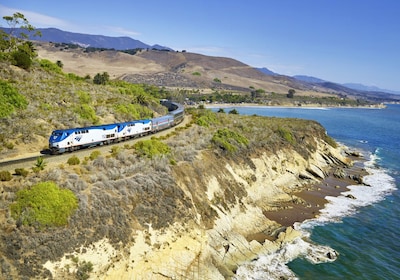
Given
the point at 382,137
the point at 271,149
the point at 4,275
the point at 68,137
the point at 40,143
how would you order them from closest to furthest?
the point at 4,275
the point at 68,137
the point at 40,143
the point at 271,149
the point at 382,137

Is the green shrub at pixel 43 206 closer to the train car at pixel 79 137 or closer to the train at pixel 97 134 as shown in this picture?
the train car at pixel 79 137

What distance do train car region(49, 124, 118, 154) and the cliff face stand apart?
12140 millimetres

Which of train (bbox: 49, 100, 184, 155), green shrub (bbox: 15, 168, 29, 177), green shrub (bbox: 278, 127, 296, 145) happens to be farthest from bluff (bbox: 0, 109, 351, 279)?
green shrub (bbox: 278, 127, 296, 145)

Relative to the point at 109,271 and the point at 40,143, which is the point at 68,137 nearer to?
the point at 40,143

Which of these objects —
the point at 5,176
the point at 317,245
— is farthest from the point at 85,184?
the point at 317,245

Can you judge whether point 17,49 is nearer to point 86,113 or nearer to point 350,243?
point 86,113

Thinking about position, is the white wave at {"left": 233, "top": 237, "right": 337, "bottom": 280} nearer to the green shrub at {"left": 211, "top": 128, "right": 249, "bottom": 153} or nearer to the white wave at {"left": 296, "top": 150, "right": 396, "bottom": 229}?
the white wave at {"left": 296, "top": 150, "right": 396, "bottom": 229}

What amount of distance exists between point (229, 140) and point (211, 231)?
21833 mm

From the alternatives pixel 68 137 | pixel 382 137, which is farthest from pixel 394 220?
pixel 382 137

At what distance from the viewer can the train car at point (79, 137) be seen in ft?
115

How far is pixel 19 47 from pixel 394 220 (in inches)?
2907

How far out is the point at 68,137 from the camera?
35.8 metres

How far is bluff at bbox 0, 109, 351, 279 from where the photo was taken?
22.0 metres

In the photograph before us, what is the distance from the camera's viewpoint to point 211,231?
31.8 meters
